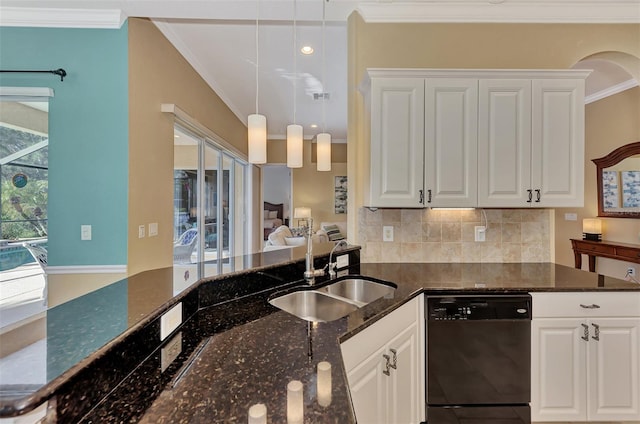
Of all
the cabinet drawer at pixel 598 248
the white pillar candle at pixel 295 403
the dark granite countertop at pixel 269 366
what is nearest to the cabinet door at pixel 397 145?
the dark granite countertop at pixel 269 366

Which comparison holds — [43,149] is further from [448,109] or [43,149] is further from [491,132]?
[491,132]

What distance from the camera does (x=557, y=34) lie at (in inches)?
90.1

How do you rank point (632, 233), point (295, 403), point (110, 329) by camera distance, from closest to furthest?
point (295, 403) → point (110, 329) → point (632, 233)

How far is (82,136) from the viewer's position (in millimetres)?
2221

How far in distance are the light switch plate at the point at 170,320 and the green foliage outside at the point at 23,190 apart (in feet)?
6.25

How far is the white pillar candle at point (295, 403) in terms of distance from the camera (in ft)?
2.21

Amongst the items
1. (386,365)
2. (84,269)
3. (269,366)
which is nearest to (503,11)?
(386,365)

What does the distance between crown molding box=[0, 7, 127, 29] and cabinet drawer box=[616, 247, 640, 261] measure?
5929 mm

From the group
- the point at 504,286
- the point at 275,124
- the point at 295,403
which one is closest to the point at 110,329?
the point at 295,403

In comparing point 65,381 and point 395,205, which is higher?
point 395,205

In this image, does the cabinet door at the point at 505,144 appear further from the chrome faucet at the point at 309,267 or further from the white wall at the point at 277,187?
the white wall at the point at 277,187

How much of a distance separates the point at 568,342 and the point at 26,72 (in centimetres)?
414

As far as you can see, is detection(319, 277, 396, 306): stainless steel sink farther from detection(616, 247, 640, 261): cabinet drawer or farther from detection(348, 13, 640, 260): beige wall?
detection(616, 247, 640, 261): cabinet drawer

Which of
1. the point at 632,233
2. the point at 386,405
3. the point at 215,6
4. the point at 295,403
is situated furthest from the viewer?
the point at 632,233
